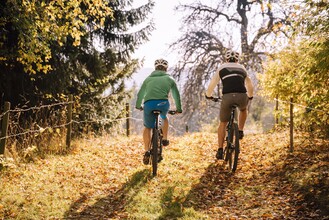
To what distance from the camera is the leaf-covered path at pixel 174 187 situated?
5367 millimetres

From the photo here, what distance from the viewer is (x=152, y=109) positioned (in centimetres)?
700

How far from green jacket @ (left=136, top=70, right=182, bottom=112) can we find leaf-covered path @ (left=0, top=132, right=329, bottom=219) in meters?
1.54

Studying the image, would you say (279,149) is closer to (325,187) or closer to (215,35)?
(325,187)

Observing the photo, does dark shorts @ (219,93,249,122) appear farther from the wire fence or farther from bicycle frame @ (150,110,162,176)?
bicycle frame @ (150,110,162,176)

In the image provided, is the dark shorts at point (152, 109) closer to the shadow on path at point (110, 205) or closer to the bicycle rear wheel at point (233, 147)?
the shadow on path at point (110, 205)

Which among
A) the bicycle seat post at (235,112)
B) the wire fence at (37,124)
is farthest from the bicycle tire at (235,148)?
the wire fence at (37,124)

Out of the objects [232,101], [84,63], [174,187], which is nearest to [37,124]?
[84,63]

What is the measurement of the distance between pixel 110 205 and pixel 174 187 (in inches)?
48.3

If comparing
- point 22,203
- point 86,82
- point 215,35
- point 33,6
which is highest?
point 215,35

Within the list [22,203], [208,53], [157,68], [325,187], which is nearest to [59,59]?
[157,68]

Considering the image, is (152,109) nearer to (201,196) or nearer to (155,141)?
(155,141)

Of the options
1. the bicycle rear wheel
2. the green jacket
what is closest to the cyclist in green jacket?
the green jacket

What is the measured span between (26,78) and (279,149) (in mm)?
7422

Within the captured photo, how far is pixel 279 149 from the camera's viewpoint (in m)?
8.68
